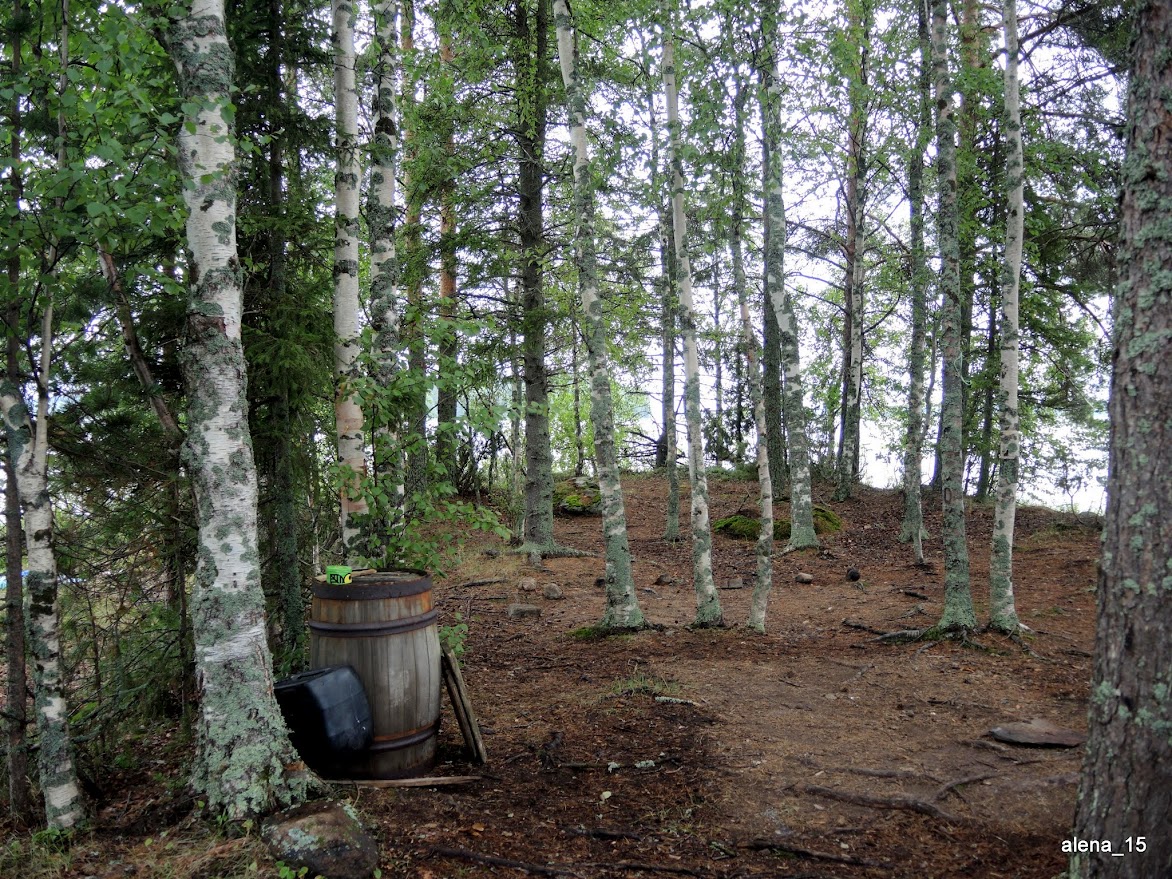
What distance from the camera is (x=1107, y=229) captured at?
10953 millimetres

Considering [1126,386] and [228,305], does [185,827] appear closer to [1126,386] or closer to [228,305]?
[228,305]

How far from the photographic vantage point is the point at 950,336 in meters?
6.79

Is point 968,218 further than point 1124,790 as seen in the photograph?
Yes

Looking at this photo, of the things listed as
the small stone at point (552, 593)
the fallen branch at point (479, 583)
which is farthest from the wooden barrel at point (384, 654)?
the fallen branch at point (479, 583)

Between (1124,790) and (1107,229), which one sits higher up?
(1107,229)

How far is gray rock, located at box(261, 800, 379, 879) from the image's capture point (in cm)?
283

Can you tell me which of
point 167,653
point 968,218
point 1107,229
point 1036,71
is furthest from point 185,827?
point 1036,71

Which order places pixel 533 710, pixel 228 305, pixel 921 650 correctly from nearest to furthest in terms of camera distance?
1. pixel 228 305
2. pixel 533 710
3. pixel 921 650

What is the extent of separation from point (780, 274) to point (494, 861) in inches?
306

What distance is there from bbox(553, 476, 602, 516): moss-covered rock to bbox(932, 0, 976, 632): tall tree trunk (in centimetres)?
936

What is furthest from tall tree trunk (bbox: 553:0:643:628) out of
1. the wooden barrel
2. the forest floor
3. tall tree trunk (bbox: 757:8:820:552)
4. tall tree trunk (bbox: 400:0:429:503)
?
the wooden barrel

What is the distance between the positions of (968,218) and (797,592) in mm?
7047

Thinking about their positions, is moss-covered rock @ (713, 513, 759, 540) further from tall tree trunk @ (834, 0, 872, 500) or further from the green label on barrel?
the green label on barrel

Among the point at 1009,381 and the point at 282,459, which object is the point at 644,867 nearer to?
the point at 282,459
